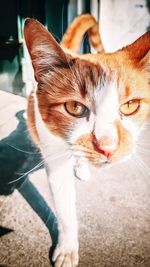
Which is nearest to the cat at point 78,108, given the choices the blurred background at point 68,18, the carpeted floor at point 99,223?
the carpeted floor at point 99,223

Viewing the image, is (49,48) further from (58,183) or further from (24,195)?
(24,195)

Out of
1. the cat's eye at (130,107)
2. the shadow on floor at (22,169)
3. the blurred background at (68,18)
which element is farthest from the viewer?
the blurred background at (68,18)

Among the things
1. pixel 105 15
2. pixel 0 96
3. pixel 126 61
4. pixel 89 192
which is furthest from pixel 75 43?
pixel 0 96

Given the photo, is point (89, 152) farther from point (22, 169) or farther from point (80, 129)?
point (22, 169)

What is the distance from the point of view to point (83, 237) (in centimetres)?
131

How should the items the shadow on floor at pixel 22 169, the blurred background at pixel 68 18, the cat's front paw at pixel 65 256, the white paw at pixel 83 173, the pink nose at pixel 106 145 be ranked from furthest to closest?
the blurred background at pixel 68 18 < the white paw at pixel 83 173 < the shadow on floor at pixel 22 169 < the cat's front paw at pixel 65 256 < the pink nose at pixel 106 145

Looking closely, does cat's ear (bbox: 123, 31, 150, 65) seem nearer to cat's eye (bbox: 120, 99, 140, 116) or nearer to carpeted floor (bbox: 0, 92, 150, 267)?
cat's eye (bbox: 120, 99, 140, 116)

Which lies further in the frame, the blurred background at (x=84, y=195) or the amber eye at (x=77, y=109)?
the blurred background at (x=84, y=195)

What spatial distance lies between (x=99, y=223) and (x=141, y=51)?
89 centimetres

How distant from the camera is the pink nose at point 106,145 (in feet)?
3.11

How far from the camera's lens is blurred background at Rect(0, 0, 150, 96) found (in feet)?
8.55

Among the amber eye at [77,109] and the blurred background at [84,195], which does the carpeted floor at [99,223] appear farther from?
the amber eye at [77,109]

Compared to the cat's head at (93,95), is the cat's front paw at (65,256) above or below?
below

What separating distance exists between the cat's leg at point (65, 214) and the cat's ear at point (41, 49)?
44 centimetres
